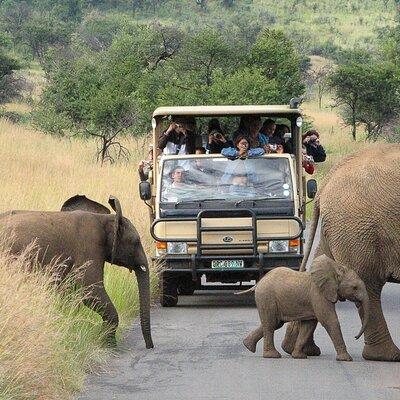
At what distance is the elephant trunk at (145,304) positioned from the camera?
1202cm

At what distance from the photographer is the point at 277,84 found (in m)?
39.2

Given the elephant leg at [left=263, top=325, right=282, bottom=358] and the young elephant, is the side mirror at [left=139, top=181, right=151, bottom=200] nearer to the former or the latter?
the young elephant

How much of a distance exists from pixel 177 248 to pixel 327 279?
4.55m

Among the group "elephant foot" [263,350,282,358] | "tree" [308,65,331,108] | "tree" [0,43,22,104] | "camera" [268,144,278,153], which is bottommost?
"tree" [308,65,331,108]

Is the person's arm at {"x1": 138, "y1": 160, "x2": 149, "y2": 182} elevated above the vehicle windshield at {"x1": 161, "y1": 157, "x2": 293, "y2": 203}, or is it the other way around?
the vehicle windshield at {"x1": 161, "y1": 157, "x2": 293, "y2": 203}

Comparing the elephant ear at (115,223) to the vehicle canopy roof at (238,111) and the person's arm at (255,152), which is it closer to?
the person's arm at (255,152)

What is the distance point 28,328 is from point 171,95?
27159 mm

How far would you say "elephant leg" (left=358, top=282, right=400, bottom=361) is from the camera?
1144cm

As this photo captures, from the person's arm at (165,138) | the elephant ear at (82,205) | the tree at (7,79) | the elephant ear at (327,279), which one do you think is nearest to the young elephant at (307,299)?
the elephant ear at (327,279)

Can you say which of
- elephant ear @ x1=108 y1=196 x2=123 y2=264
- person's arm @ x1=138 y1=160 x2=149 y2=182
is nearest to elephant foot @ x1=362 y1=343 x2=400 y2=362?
elephant ear @ x1=108 y1=196 x2=123 y2=264

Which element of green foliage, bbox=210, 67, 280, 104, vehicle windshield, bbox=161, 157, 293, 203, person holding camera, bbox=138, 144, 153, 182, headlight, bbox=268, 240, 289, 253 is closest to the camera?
headlight, bbox=268, 240, 289, 253

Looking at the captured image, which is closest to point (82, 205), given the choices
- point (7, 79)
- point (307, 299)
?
point (307, 299)

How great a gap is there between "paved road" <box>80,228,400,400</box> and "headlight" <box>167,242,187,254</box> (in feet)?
4.46

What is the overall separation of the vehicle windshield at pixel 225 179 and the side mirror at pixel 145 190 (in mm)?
207
